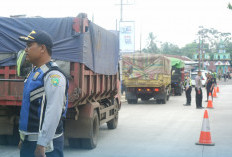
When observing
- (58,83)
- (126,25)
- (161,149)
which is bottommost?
(161,149)

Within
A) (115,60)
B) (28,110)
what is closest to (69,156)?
(115,60)

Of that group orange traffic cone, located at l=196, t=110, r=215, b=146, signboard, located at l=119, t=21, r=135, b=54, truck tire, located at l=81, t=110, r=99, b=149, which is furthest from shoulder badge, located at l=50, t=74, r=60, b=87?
Result: signboard, located at l=119, t=21, r=135, b=54

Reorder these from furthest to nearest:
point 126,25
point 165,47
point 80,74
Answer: point 165,47
point 126,25
point 80,74

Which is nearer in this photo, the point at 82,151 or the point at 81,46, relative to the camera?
the point at 81,46

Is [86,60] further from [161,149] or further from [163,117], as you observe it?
[163,117]

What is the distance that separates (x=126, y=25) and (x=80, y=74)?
72.7 ft

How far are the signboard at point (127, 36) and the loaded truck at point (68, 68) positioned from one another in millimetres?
20321

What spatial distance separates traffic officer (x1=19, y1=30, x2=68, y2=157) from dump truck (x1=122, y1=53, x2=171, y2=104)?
1863 centimetres

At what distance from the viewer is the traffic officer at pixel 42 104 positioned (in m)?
3.52

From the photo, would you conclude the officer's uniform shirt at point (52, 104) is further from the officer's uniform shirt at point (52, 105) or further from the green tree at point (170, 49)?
the green tree at point (170, 49)

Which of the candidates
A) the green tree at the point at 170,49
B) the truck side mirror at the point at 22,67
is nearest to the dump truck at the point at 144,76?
the truck side mirror at the point at 22,67

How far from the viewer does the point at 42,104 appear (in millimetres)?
3619

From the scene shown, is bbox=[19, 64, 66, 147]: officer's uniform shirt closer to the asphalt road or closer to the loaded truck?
the loaded truck

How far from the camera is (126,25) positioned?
29781mm
